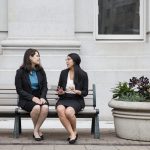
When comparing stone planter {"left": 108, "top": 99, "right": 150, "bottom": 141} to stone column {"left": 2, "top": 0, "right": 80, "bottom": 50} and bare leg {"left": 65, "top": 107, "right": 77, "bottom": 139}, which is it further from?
stone column {"left": 2, "top": 0, "right": 80, "bottom": 50}

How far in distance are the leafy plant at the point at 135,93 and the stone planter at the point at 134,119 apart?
22 cm

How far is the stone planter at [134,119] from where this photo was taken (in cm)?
813

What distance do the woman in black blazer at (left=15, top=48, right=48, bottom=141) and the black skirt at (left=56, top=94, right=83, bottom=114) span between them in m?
0.28

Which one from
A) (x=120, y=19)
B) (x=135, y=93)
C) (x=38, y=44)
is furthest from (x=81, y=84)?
(x=120, y=19)

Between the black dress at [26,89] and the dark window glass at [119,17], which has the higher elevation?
the dark window glass at [119,17]

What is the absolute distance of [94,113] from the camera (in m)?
8.41

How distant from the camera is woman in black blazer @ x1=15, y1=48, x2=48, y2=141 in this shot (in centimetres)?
827

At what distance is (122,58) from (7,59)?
2.51 meters

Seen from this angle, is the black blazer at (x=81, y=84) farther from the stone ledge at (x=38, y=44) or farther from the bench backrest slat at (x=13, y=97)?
the stone ledge at (x=38, y=44)

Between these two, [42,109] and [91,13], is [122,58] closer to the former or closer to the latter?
[91,13]

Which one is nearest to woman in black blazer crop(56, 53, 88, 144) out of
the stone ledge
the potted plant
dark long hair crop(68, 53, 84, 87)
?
dark long hair crop(68, 53, 84, 87)

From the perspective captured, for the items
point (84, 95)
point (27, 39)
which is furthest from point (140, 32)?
point (84, 95)

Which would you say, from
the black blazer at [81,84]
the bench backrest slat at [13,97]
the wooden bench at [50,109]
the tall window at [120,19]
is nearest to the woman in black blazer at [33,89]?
the wooden bench at [50,109]

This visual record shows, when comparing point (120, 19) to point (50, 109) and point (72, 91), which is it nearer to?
point (72, 91)
